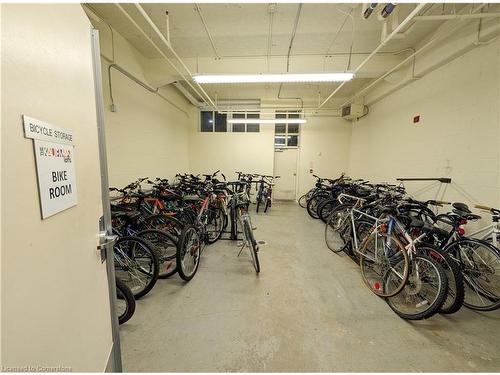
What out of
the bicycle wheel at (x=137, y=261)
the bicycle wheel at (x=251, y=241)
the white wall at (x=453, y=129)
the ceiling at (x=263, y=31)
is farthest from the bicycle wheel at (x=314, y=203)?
the bicycle wheel at (x=137, y=261)

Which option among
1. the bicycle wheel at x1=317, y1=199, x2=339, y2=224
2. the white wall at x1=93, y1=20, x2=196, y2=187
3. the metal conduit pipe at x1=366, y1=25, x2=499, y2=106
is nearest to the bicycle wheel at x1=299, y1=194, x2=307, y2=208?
the bicycle wheel at x1=317, y1=199, x2=339, y2=224

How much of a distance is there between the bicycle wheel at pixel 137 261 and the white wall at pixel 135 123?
154cm

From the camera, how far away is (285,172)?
688cm

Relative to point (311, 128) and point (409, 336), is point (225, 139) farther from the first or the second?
point (409, 336)

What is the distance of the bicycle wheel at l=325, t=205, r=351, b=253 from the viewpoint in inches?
118

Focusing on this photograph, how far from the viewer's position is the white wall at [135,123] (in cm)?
310

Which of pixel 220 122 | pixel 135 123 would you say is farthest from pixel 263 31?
pixel 220 122

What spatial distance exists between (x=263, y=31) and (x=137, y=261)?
368cm

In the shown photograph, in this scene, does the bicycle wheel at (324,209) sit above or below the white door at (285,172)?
below

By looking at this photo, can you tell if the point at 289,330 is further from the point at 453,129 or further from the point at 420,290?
the point at 453,129

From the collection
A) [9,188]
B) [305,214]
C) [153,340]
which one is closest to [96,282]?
[9,188]

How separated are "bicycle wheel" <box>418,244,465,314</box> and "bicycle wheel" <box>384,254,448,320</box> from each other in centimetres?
9

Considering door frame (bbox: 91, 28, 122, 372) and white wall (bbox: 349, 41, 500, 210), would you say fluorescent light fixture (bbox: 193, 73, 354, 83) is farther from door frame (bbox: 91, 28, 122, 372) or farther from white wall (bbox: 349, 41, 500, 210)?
door frame (bbox: 91, 28, 122, 372)

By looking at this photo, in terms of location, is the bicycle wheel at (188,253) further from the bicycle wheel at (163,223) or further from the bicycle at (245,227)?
the bicycle at (245,227)
